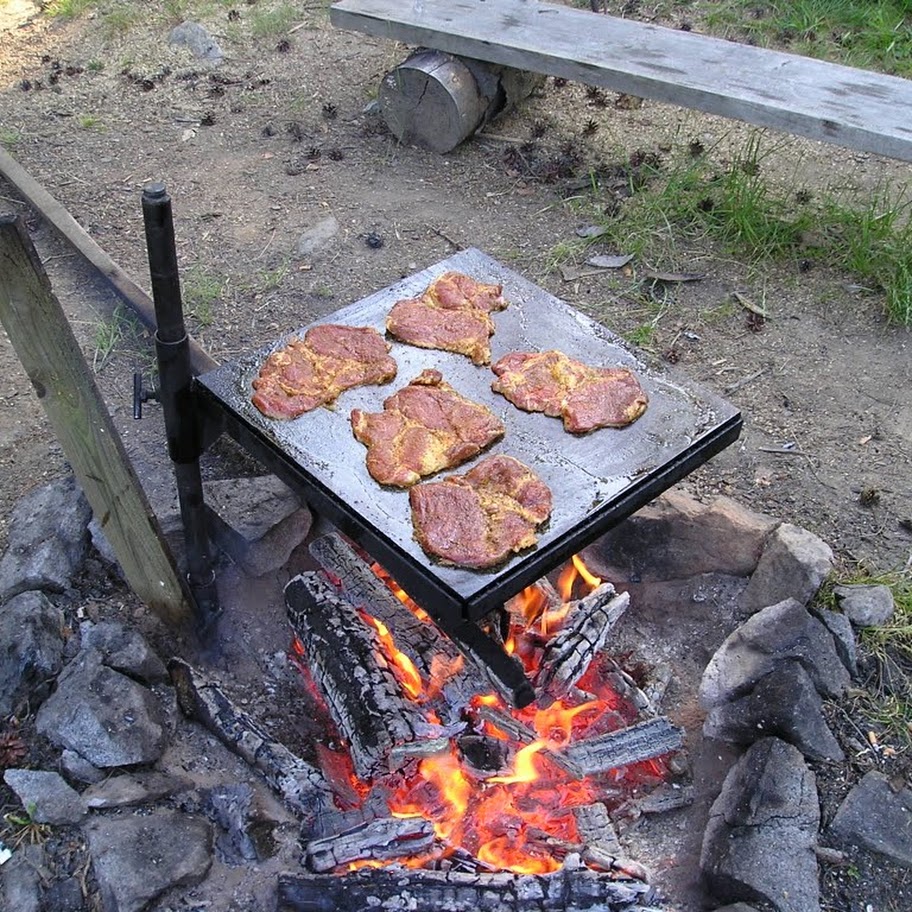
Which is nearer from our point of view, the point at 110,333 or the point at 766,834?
the point at 766,834

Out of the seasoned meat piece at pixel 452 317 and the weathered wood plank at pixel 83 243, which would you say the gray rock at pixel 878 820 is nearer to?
the seasoned meat piece at pixel 452 317

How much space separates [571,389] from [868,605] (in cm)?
122

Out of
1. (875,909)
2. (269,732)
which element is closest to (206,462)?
(269,732)

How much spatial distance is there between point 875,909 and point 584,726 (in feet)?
3.04

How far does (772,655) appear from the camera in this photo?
9.28 ft

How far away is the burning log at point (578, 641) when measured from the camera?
9.36 ft

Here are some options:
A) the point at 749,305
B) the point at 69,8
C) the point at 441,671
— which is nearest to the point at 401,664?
the point at 441,671

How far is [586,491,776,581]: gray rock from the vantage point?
328cm

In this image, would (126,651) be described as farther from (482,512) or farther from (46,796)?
(482,512)

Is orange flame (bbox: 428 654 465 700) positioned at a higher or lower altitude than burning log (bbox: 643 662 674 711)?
higher

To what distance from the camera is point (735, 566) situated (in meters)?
3.29

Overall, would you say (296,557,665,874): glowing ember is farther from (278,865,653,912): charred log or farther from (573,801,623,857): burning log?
(278,865,653,912): charred log

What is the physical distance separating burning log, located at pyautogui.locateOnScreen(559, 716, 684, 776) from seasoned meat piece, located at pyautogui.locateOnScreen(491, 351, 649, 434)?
926 mm

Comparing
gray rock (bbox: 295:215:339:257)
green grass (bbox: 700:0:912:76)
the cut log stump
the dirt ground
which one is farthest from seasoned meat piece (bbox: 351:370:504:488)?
green grass (bbox: 700:0:912:76)
